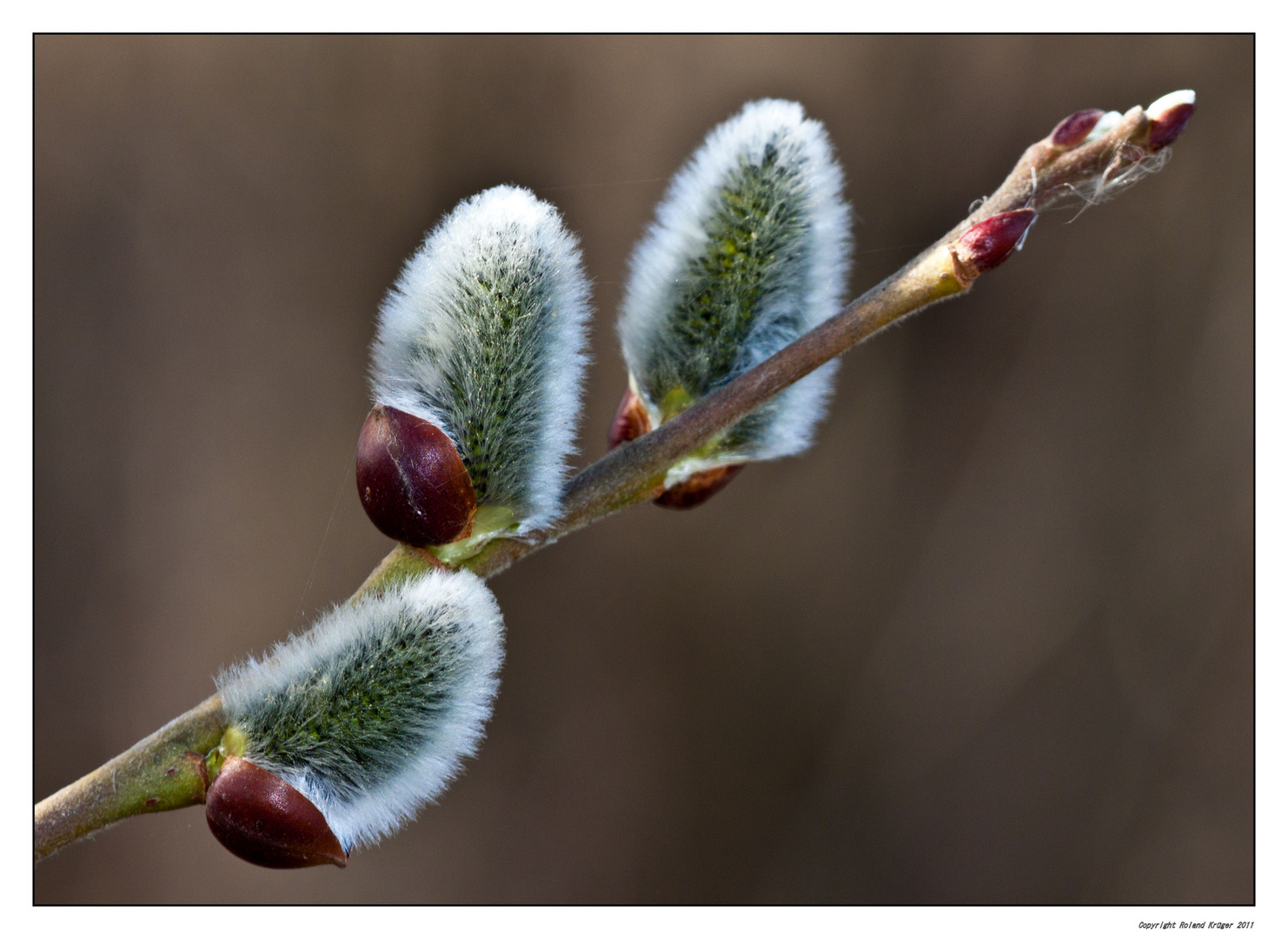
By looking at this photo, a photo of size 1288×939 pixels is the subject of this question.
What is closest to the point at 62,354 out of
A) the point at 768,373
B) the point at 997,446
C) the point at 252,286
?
the point at 252,286

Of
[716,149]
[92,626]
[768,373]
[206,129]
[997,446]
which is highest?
[206,129]

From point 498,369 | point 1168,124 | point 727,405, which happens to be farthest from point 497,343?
point 1168,124

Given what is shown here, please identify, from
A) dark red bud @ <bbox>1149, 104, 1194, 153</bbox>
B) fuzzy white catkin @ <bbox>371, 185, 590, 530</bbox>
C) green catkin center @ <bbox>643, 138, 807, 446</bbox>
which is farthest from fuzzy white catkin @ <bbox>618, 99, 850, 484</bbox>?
dark red bud @ <bbox>1149, 104, 1194, 153</bbox>

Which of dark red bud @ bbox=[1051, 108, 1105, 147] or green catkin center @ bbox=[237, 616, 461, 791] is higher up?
dark red bud @ bbox=[1051, 108, 1105, 147]

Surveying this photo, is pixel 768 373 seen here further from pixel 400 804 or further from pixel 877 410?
pixel 877 410

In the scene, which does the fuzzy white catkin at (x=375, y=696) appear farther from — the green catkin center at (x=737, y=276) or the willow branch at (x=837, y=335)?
the green catkin center at (x=737, y=276)

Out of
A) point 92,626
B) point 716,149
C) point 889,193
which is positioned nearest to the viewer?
point 716,149

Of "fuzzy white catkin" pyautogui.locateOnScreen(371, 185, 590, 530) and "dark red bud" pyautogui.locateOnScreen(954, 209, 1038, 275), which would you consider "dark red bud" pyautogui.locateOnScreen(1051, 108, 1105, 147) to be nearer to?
"dark red bud" pyautogui.locateOnScreen(954, 209, 1038, 275)
